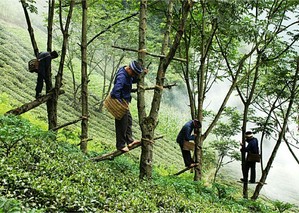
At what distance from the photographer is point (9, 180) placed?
372 centimetres

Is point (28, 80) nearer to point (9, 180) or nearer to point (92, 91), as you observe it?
point (92, 91)

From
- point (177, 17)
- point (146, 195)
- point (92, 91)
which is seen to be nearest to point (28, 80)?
point (92, 91)

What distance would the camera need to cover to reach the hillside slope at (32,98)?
62.1 feet

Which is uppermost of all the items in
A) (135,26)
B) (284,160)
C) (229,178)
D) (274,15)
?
(274,15)

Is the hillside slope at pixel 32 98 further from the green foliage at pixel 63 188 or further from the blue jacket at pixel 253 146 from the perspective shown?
the green foliage at pixel 63 188

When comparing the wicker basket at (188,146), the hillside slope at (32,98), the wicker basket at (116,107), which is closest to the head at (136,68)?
the wicker basket at (116,107)

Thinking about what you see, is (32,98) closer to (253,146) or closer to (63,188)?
(253,146)

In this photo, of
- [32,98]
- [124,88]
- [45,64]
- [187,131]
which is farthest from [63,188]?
[32,98]

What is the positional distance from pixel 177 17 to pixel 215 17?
2.74 meters

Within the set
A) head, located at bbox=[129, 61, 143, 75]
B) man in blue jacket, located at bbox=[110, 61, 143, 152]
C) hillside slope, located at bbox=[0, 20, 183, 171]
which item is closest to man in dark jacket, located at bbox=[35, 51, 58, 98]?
man in blue jacket, located at bbox=[110, 61, 143, 152]

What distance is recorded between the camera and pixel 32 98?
19766mm

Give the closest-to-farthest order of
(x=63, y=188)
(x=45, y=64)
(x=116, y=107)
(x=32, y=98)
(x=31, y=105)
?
(x=63, y=188) → (x=116, y=107) → (x=31, y=105) → (x=45, y=64) → (x=32, y=98)

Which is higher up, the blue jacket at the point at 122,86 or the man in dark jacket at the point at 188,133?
the blue jacket at the point at 122,86

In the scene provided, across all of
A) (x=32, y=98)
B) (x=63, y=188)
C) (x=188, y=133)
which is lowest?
(x=32, y=98)
